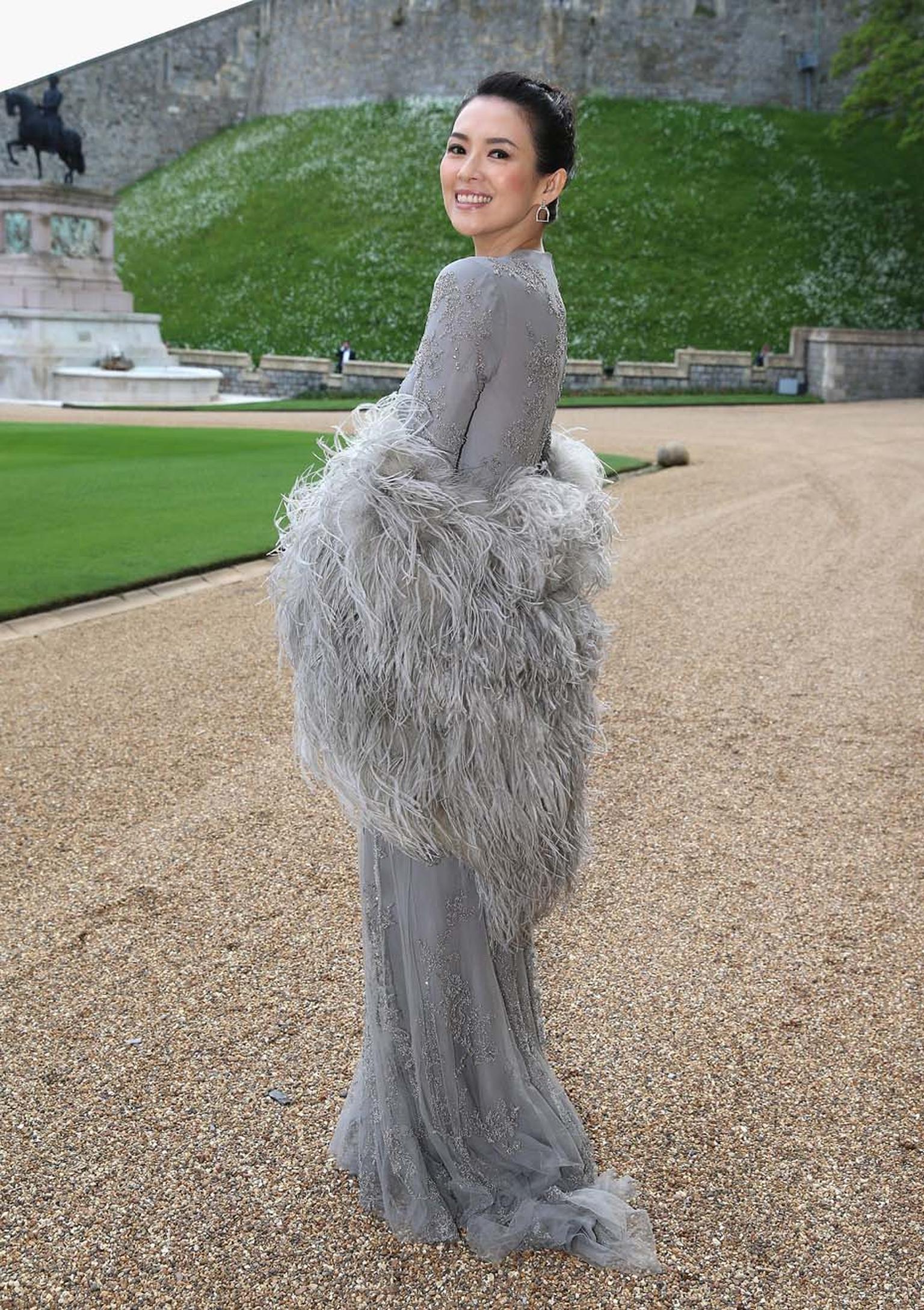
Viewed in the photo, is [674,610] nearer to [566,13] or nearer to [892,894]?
[892,894]

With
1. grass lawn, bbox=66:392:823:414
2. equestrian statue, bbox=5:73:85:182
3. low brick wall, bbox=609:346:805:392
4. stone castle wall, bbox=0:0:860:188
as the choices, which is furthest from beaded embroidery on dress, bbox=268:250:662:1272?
stone castle wall, bbox=0:0:860:188

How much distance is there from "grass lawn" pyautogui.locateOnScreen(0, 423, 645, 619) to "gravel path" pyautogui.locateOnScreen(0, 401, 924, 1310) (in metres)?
1.54

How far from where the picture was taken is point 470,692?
2234 millimetres

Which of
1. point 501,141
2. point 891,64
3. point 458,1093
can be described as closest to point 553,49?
point 891,64

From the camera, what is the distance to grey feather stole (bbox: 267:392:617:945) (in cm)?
218

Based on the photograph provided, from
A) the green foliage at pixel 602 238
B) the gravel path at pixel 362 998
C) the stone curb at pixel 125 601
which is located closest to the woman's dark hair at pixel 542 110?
the gravel path at pixel 362 998

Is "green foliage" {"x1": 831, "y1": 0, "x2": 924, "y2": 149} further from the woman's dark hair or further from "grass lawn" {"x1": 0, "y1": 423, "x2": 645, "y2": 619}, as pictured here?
the woman's dark hair

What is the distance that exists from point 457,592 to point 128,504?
8.95 meters

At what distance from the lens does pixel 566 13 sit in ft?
125

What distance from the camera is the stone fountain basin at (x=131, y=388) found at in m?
22.5

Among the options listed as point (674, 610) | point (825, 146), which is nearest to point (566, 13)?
point (825, 146)

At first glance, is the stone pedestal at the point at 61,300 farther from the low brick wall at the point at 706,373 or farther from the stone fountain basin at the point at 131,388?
the low brick wall at the point at 706,373

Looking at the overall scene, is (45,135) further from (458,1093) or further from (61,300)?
(458,1093)

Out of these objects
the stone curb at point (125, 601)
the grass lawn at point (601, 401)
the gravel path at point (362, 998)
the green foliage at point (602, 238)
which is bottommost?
the gravel path at point (362, 998)
